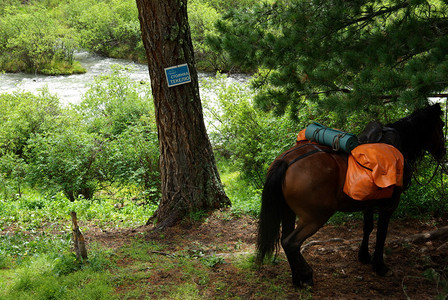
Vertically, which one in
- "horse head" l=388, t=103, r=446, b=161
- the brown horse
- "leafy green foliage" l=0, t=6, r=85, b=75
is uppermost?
"leafy green foliage" l=0, t=6, r=85, b=75

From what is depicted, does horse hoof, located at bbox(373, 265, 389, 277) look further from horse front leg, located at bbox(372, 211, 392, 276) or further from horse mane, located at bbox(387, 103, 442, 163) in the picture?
horse mane, located at bbox(387, 103, 442, 163)

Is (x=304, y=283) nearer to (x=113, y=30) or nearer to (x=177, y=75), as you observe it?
(x=177, y=75)

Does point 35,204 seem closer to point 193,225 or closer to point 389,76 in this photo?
point 193,225

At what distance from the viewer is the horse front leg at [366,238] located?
4.08 meters

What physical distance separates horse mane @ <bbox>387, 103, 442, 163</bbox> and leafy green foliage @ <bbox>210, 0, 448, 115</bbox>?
0.34 m

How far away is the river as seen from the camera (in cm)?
1728

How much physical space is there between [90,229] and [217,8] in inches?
836

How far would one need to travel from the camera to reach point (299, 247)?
347cm

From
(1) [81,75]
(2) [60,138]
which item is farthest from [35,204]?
(1) [81,75]

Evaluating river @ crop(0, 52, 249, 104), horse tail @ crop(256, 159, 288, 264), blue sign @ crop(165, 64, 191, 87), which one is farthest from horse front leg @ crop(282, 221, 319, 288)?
river @ crop(0, 52, 249, 104)

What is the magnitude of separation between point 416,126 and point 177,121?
314 centimetres

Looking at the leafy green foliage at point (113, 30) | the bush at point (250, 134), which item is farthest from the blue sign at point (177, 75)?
the leafy green foliage at point (113, 30)

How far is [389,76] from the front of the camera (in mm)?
3352

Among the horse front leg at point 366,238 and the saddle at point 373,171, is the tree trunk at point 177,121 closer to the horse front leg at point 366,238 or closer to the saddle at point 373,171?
the horse front leg at point 366,238
